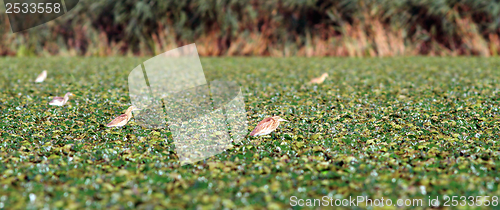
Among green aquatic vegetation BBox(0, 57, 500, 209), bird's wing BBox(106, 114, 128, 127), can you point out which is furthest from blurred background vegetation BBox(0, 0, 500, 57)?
bird's wing BBox(106, 114, 128, 127)

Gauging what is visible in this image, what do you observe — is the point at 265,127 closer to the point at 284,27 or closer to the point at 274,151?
the point at 274,151

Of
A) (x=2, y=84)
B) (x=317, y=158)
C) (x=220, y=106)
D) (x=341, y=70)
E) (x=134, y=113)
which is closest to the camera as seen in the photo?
(x=317, y=158)

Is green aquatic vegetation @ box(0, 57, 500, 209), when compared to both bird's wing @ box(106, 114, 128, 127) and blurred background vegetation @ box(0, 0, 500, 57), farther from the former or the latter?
blurred background vegetation @ box(0, 0, 500, 57)

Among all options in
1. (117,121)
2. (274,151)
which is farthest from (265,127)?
(117,121)

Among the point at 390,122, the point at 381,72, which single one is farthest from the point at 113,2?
the point at 390,122

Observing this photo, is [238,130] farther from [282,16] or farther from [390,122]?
[282,16]

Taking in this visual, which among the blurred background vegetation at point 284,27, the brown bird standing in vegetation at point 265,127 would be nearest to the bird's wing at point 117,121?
the brown bird standing in vegetation at point 265,127
